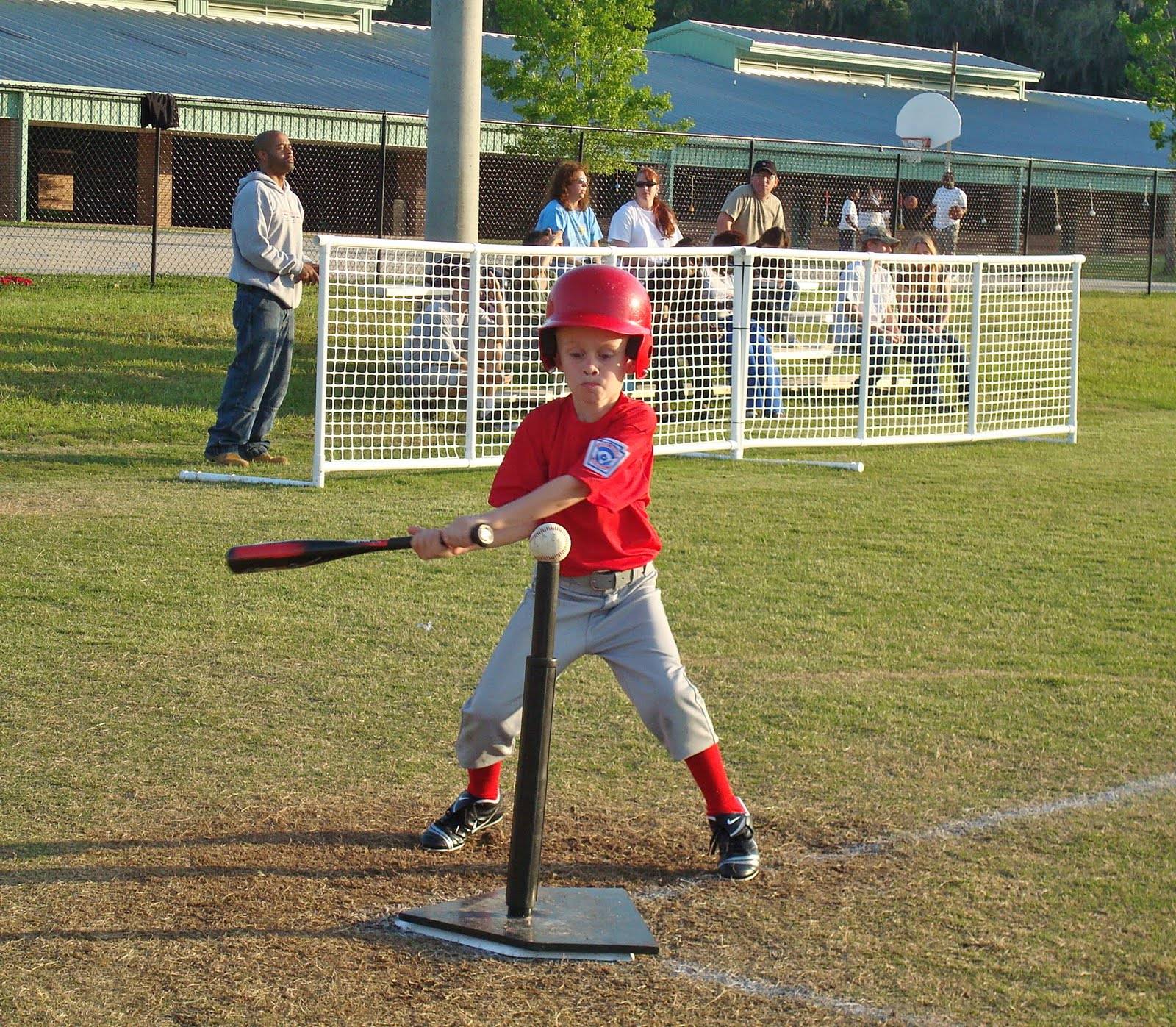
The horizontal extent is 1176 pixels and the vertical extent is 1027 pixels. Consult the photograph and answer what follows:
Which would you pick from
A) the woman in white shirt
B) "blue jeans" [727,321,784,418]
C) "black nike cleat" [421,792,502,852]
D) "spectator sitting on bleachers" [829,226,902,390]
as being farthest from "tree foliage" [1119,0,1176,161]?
"black nike cleat" [421,792,502,852]

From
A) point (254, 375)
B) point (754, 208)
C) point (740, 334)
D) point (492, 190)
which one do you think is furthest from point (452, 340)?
point (492, 190)

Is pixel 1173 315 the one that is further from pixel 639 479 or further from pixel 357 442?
pixel 639 479

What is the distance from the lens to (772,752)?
17.0ft

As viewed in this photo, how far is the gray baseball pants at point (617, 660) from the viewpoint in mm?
4121

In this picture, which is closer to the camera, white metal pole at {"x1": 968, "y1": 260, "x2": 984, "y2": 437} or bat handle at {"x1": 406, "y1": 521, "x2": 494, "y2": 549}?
bat handle at {"x1": 406, "y1": 521, "x2": 494, "y2": 549}

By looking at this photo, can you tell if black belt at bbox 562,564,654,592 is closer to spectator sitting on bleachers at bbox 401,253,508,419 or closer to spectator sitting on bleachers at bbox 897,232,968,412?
spectator sitting on bleachers at bbox 401,253,508,419

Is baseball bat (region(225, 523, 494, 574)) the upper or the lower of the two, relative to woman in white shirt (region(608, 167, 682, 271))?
lower

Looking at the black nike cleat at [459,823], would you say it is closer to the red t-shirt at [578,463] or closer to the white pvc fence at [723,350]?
the red t-shirt at [578,463]

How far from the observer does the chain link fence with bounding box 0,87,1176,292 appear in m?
26.1

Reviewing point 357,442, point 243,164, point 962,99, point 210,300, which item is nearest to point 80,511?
point 357,442

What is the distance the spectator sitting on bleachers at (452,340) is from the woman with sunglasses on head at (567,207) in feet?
4.72

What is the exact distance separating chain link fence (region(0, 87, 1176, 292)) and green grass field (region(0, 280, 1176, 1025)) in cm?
1522

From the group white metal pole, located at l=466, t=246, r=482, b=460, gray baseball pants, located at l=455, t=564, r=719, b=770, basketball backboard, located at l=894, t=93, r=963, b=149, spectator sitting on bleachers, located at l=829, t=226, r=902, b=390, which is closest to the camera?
gray baseball pants, located at l=455, t=564, r=719, b=770

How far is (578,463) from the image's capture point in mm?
3930
